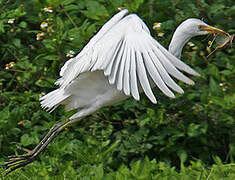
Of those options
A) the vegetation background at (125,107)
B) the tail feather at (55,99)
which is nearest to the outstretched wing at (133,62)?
the tail feather at (55,99)

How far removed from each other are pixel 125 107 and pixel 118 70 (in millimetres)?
1852

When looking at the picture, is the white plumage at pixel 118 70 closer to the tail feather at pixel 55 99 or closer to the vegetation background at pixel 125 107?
the tail feather at pixel 55 99

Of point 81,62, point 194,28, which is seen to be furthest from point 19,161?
point 194,28

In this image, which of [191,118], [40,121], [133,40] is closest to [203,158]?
[191,118]

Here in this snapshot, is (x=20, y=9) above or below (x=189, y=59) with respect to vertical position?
above

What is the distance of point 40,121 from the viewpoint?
5168 millimetres

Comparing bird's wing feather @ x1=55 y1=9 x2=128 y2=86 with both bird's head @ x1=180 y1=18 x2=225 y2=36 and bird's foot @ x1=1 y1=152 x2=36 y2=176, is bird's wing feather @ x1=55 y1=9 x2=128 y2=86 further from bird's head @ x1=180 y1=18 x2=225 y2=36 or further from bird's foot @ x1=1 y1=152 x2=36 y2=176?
bird's foot @ x1=1 y1=152 x2=36 y2=176

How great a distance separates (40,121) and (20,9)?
3.58 ft

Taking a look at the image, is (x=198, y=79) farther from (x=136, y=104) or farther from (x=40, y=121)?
(x=40, y=121)

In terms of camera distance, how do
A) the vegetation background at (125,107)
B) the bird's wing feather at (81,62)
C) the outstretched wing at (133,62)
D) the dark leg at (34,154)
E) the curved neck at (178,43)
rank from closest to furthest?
the outstretched wing at (133,62) < the bird's wing feather at (81,62) < the curved neck at (178,43) < the dark leg at (34,154) < the vegetation background at (125,107)

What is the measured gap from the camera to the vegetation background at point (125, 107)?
195 inches

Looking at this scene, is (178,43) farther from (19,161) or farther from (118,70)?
(19,161)

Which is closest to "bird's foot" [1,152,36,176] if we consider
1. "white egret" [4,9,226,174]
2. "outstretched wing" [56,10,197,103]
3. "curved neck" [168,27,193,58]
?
"white egret" [4,9,226,174]

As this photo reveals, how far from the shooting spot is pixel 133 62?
10.6 ft
